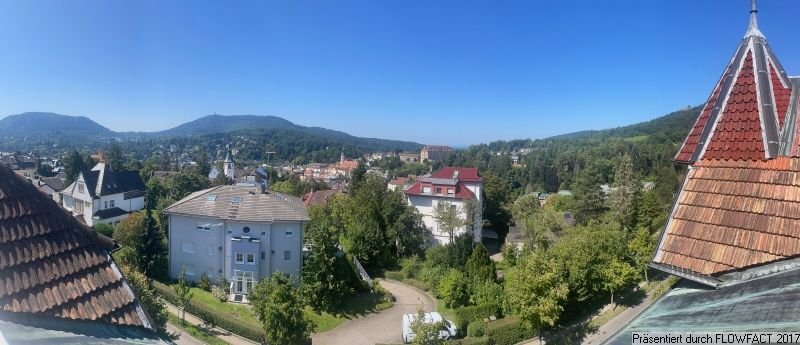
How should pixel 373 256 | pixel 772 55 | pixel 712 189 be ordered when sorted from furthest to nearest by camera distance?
pixel 373 256 < pixel 772 55 < pixel 712 189

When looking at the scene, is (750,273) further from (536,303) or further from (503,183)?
(503,183)

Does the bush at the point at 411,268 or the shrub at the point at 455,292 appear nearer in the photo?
the shrub at the point at 455,292

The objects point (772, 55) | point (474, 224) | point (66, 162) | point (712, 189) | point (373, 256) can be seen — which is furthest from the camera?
point (66, 162)

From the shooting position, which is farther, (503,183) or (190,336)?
(503,183)

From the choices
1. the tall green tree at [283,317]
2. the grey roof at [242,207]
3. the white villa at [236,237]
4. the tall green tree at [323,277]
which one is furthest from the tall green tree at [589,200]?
the tall green tree at [283,317]

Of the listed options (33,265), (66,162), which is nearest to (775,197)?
(33,265)

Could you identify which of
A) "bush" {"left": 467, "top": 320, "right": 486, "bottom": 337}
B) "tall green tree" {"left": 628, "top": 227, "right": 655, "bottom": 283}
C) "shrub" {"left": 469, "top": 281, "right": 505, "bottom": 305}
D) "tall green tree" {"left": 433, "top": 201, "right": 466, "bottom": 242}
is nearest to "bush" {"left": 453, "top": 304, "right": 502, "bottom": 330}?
"shrub" {"left": 469, "top": 281, "right": 505, "bottom": 305}

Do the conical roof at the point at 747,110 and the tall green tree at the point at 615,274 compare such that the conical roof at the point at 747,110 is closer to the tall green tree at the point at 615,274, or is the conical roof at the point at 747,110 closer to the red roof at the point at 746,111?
the red roof at the point at 746,111
